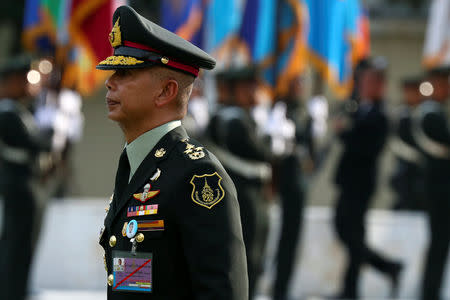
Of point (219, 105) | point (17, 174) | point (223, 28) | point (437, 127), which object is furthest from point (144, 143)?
point (223, 28)

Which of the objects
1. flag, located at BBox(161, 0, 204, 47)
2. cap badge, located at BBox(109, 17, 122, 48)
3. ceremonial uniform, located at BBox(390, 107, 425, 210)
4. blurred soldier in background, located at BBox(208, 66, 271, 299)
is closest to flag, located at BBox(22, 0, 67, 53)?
flag, located at BBox(161, 0, 204, 47)

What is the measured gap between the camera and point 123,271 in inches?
82.2

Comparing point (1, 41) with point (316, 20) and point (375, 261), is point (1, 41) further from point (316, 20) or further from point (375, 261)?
point (375, 261)

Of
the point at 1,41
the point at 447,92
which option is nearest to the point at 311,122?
the point at 447,92

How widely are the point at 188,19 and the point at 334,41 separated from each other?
59.1 inches

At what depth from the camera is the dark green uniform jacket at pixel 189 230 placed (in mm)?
1955

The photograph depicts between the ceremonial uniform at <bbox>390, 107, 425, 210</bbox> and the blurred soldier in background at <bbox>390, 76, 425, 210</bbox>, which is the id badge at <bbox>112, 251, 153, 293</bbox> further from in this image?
the ceremonial uniform at <bbox>390, 107, 425, 210</bbox>

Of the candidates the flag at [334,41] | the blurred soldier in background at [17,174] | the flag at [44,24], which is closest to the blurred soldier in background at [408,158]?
the flag at [334,41]

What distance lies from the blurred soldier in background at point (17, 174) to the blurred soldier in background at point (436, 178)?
2802mm

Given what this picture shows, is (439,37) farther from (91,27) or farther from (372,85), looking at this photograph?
(91,27)

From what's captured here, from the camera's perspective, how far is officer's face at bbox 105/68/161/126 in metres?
2.10

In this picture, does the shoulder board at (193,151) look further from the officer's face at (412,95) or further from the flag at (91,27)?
the flag at (91,27)

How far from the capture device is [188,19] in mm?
9125

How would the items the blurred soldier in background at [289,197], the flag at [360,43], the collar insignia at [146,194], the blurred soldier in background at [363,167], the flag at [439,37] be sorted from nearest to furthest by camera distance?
the collar insignia at [146,194], the blurred soldier in background at [289,197], the blurred soldier in background at [363,167], the flag at [439,37], the flag at [360,43]
